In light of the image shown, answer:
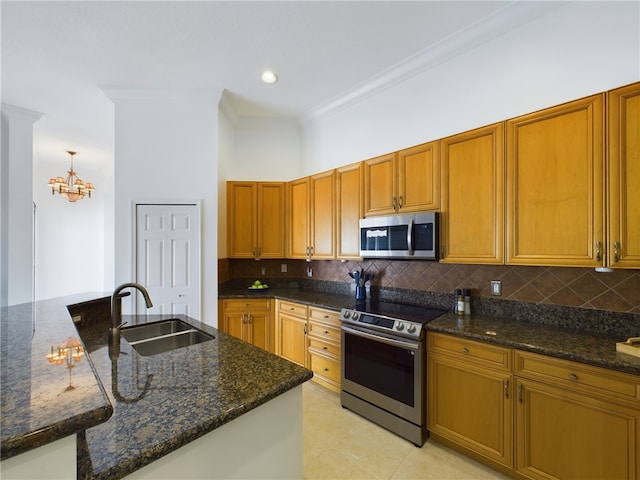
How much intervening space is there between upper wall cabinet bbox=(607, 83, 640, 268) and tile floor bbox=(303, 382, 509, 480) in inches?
64.0

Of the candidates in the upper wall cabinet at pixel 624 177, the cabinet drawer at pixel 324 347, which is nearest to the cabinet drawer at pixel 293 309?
the cabinet drawer at pixel 324 347

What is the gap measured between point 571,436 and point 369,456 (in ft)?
4.11

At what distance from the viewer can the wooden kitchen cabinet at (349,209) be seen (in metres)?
2.96

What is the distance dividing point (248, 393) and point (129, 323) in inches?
59.2

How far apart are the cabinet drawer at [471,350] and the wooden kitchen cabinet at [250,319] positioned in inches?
77.9

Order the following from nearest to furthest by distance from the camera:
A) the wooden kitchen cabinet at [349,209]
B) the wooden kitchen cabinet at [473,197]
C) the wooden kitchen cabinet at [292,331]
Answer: the wooden kitchen cabinet at [473,197] < the wooden kitchen cabinet at [349,209] < the wooden kitchen cabinet at [292,331]

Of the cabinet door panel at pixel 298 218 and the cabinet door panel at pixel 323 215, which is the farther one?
the cabinet door panel at pixel 298 218

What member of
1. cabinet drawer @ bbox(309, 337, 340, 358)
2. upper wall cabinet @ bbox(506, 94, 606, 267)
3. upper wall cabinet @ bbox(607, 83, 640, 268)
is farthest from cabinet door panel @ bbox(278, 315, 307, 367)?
upper wall cabinet @ bbox(607, 83, 640, 268)

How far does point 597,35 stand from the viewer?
1929mm

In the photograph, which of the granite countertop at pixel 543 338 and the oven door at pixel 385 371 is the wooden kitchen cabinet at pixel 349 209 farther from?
the granite countertop at pixel 543 338

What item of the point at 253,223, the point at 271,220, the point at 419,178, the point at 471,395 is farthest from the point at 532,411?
the point at 253,223

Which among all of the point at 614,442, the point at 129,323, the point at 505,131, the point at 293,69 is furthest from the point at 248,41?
the point at 614,442

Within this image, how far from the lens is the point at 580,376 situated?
5.08ft

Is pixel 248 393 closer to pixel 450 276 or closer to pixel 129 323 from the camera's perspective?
pixel 129 323
